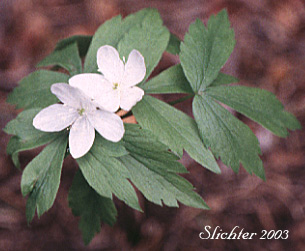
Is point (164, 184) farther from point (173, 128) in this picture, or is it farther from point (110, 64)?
point (110, 64)

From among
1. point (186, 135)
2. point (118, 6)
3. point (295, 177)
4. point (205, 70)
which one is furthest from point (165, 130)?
point (118, 6)

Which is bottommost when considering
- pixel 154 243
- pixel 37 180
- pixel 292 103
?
pixel 154 243

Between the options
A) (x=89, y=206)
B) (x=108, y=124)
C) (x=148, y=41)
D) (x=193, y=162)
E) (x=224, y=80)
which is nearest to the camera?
(x=108, y=124)

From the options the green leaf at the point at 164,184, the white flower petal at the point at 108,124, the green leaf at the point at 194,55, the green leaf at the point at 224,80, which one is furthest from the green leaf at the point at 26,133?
the green leaf at the point at 224,80

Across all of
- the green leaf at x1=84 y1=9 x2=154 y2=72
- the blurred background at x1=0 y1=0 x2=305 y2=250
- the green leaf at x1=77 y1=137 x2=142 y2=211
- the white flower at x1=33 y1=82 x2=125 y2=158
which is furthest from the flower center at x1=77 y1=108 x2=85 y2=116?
the blurred background at x1=0 y1=0 x2=305 y2=250

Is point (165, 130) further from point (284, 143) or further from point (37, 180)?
point (284, 143)

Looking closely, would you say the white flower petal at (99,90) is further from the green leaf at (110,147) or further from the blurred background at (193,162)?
the blurred background at (193,162)

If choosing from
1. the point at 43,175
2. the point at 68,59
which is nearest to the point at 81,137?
the point at 43,175
